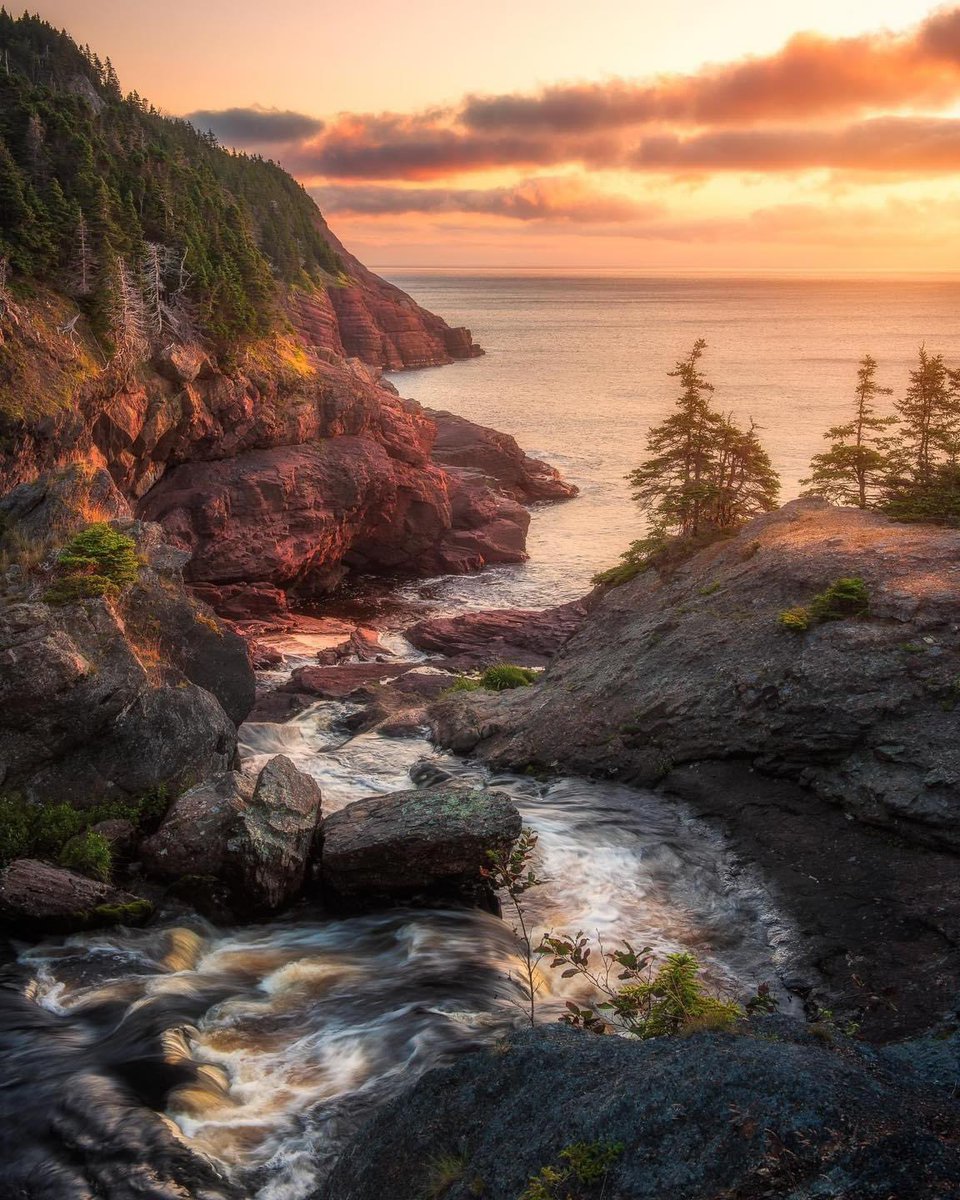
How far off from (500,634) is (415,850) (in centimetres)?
2261

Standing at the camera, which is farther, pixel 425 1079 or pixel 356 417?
pixel 356 417

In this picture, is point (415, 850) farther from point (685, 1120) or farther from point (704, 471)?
point (704, 471)

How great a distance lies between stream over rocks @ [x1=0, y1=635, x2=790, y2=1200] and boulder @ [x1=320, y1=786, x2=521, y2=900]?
21.7 inches

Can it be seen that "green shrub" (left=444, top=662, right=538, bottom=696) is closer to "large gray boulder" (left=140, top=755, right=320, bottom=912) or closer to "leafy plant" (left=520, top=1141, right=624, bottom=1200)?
"large gray boulder" (left=140, top=755, right=320, bottom=912)

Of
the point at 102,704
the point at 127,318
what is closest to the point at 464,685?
the point at 102,704

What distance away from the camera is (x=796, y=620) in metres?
18.7

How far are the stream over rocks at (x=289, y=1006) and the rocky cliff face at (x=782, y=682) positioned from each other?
7.79 ft

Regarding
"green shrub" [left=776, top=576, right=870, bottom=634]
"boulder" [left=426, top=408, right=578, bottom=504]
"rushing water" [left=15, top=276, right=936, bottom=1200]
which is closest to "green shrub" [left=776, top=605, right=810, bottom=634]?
"green shrub" [left=776, top=576, right=870, bottom=634]

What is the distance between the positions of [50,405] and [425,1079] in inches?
1055

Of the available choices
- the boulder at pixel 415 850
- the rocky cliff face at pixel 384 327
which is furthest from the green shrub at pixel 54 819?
the rocky cliff face at pixel 384 327

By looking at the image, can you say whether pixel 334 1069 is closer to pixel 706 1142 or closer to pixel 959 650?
pixel 706 1142

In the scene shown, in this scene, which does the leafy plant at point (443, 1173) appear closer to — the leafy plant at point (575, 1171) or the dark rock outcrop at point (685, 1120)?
the dark rock outcrop at point (685, 1120)

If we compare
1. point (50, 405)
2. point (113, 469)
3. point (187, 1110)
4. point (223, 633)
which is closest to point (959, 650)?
point (187, 1110)

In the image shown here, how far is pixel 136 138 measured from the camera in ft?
227
